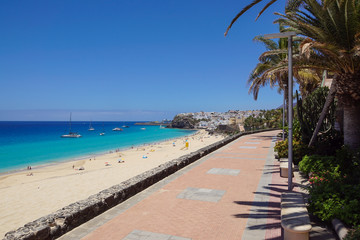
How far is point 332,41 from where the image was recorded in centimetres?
856

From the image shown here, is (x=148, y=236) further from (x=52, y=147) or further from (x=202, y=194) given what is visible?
(x=52, y=147)

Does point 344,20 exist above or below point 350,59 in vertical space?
above

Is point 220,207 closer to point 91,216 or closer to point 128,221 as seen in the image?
point 128,221

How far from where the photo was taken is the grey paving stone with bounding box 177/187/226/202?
762 centimetres

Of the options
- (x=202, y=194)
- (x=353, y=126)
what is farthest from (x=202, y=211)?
(x=353, y=126)

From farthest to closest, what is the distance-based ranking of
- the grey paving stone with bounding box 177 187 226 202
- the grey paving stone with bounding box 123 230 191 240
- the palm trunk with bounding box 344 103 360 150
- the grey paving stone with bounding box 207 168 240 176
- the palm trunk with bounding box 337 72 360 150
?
1. the grey paving stone with bounding box 207 168 240 176
2. the palm trunk with bounding box 344 103 360 150
3. the palm trunk with bounding box 337 72 360 150
4. the grey paving stone with bounding box 177 187 226 202
5. the grey paving stone with bounding box 123 230 191 240

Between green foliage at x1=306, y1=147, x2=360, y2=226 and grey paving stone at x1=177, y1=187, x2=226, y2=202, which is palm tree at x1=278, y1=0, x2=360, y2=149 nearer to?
green foliage at x1=306, y1=147, x2=360, y2=226

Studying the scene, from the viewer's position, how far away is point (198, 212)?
651cm

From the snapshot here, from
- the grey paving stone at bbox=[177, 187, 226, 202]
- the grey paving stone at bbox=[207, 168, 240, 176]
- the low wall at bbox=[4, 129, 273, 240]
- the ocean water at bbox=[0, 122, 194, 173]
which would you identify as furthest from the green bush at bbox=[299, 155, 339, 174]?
the ocean water at bbox=[0, 122, 194, 173]

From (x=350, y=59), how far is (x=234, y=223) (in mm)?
6832

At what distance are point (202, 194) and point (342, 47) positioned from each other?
22.7 ft

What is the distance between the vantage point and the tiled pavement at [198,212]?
539 centimetres

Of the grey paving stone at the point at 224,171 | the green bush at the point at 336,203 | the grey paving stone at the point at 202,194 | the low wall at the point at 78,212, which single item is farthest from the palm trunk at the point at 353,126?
the low wall at the point at 78,212

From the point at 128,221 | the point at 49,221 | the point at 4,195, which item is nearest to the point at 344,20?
the point at 128,221
